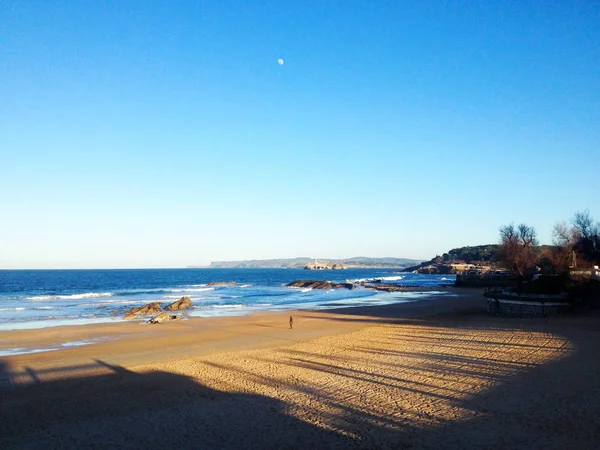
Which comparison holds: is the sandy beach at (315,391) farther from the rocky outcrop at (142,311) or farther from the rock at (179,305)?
the rock at (179,305)

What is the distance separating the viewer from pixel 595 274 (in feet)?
94.7

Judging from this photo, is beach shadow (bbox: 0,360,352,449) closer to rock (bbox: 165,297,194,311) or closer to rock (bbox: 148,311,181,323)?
rock (bbox: 148,311,181,323)

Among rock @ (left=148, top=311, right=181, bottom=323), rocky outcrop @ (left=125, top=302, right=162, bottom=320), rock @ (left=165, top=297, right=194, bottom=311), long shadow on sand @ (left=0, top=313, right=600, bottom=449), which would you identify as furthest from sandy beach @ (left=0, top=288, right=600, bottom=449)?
rock @ (left=165, top=297, right=194, bottom=311)

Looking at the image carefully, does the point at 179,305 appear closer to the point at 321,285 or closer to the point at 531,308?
the point at 531,308

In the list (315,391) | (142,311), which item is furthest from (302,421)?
(142,311)

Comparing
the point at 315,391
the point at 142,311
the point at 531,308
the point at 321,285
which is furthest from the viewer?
the point at 321,285

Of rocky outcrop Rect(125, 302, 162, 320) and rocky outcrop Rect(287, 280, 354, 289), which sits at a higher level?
rocky outcrop Rect(125, 302, 162, 320)

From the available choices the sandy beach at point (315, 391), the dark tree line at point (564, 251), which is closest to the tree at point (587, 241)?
the dark tree line at point (564, 251)

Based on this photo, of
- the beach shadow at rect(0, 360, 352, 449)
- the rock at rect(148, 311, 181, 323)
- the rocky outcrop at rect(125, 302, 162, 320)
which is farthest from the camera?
the rocky outcrop at rect(125, 302, 162, 320)

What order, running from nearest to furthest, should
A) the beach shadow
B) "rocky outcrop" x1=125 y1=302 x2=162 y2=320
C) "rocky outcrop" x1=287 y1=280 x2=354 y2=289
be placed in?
1. the beach shadow
2. "rocky outcrop" x1=125 y1=302 x2=162 y2=320
3. "rocky outcrop" x1=287 y1=280 x2=354 y2=289

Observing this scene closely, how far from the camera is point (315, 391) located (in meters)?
11.6

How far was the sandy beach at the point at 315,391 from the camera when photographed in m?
8.53

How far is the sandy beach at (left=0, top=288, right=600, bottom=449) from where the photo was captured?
8.53 m

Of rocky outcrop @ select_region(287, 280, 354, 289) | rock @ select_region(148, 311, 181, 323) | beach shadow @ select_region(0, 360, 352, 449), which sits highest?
beach shadow @ select_region(0, 360, 352, 449)
